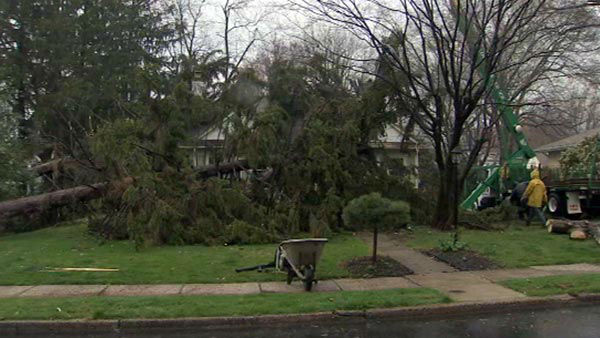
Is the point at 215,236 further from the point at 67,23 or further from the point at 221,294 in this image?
the point at 67,23

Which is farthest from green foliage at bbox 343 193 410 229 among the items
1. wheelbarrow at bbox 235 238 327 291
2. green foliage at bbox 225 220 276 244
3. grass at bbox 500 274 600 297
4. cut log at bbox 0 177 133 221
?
cut log at bbox 0 177 133 221

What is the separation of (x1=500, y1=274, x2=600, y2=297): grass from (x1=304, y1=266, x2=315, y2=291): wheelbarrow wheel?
3.08 metres

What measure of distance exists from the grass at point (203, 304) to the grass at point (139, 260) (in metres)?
1.38

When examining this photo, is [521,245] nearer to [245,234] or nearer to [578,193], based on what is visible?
[245,234]

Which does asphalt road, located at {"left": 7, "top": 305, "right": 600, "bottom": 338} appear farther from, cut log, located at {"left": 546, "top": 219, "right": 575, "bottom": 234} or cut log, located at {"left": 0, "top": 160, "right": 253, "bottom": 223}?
cut log, located at {"left": 0, "top": 160, "right": 253, "bottom": 223}

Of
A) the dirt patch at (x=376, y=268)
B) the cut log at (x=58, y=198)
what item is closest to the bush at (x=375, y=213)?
the dirt patch at (x=376, y=268)

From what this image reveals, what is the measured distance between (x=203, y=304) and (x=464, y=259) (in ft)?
18.5

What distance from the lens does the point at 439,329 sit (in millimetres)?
7250

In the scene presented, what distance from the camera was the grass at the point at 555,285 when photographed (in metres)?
8.77

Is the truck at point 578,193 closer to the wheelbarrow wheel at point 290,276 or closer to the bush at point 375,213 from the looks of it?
the bush at point 375,213

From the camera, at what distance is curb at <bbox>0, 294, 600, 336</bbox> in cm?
730

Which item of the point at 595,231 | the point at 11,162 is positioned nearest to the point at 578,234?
the point at 595,231

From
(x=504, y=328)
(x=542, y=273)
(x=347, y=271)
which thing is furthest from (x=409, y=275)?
(x=504, y=328)

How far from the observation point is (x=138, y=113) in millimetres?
16141
